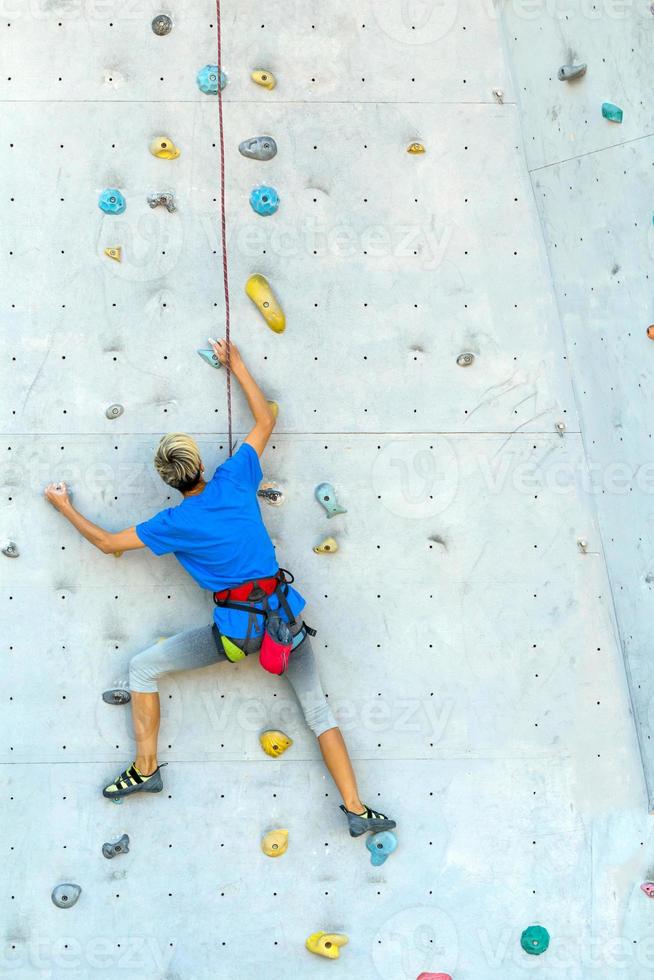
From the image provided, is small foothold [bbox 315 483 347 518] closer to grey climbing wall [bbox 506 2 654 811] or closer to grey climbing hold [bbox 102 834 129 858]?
grey climbing wall [bbox 506 2 654 811]

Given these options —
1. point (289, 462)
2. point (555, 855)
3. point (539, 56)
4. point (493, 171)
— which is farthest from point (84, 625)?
point (539, 56)

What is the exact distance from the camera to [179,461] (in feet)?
9.20

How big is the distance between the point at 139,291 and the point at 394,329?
0.80 m

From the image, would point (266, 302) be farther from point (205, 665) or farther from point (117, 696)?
point (117, 696)

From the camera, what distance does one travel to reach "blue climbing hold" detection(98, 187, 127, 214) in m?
3.23

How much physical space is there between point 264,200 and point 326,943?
2.25m

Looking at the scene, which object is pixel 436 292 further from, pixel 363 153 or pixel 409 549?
pixel 409 549

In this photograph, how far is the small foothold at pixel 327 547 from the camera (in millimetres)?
3199

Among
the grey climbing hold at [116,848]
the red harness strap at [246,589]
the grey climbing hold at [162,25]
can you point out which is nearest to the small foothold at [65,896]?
the grey climbing hold at [116,848]

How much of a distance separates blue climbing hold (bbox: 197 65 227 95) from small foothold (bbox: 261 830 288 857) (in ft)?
7.53

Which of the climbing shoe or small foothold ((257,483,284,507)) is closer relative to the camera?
the climbing shoe

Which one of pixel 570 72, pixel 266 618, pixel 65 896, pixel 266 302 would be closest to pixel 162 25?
pixel 266 302

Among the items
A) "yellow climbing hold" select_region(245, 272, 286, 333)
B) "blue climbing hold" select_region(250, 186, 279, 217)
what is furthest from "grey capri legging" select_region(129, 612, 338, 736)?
"blue climbing hold" select_region(250, 186, 279, 217)

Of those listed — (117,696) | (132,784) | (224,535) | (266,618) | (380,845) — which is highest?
(224,535)
